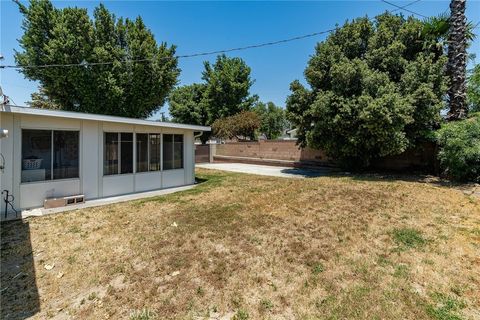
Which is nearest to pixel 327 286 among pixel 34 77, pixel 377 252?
pixel 377 252

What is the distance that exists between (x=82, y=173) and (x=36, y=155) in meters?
1.23

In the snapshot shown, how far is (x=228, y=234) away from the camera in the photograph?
511 cm

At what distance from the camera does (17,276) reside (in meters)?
3.79

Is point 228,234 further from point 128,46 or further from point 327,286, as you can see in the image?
point 128,46

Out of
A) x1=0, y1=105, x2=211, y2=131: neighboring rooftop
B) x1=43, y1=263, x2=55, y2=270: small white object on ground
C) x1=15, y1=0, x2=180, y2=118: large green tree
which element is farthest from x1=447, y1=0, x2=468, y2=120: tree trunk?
x1=43, y1=263, x2=55, y2=270: small white object on ground

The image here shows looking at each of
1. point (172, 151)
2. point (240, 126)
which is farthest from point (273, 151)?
point (172, 151)

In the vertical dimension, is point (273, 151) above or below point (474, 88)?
below

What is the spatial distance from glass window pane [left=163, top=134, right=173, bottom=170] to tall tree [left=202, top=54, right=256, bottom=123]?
17813 mm

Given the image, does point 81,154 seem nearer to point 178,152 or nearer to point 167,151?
point 167,151

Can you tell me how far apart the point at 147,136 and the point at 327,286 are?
7813 millimetres

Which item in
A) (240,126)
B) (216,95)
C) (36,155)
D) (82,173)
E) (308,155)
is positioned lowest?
(82,173)

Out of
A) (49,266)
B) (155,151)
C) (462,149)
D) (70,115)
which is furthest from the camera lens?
(155,151)

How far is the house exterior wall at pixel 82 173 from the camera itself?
639 cm

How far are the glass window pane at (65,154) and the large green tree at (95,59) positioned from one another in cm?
831
